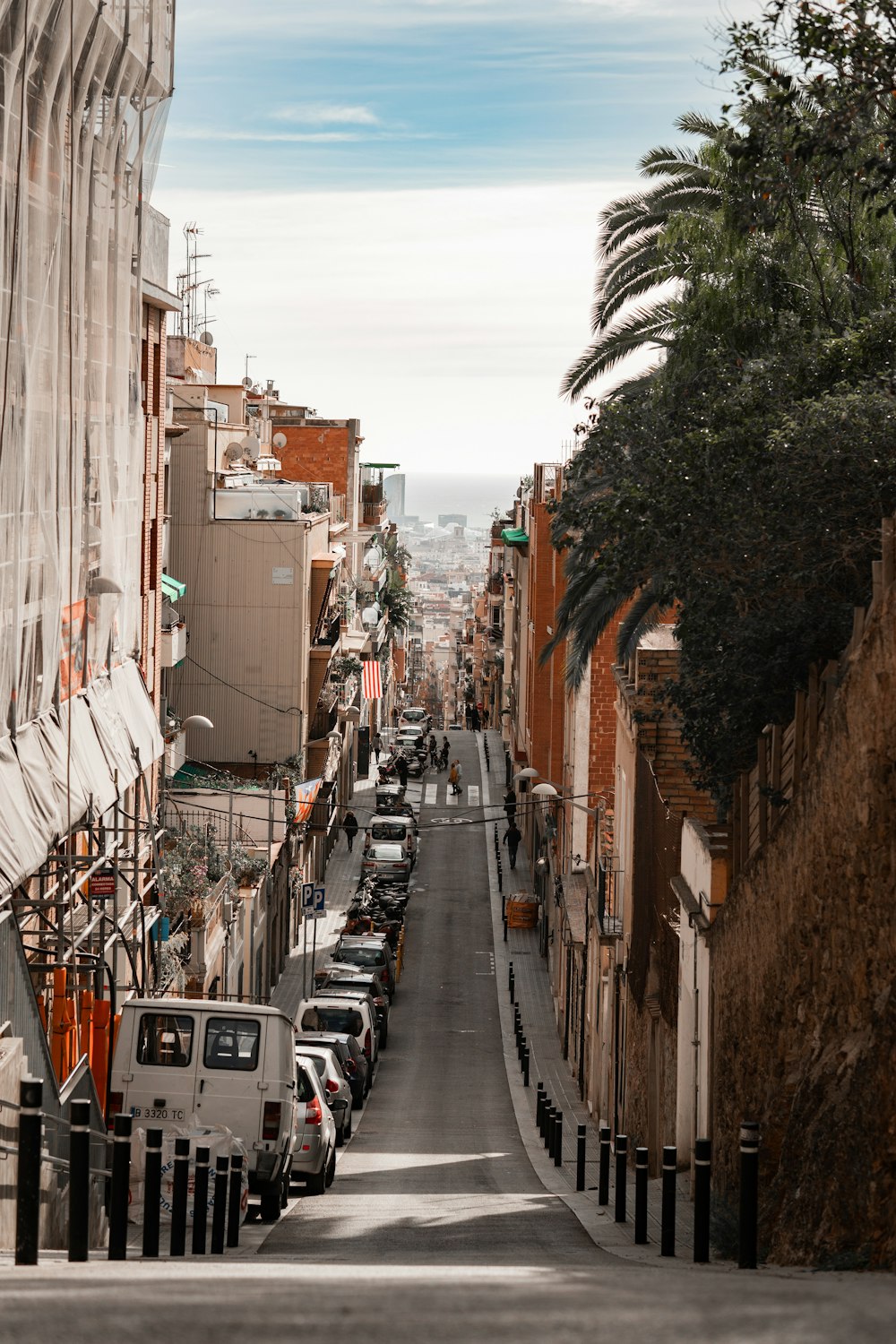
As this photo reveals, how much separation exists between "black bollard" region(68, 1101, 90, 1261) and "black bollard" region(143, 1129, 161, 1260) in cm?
188

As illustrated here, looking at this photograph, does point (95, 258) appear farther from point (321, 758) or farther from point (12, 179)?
point (321, 758)

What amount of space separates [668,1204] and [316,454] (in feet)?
218

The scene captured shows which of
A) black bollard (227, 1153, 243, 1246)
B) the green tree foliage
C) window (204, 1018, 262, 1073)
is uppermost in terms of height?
the green tree foliage

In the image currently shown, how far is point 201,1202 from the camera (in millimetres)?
11641

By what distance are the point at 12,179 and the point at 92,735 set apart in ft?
20.1

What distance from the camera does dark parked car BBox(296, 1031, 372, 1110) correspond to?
81.6 feet

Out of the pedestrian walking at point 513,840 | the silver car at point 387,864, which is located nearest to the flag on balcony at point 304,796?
the silver car at point 387,864

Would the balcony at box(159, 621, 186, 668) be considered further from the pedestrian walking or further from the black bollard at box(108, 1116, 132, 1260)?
the black bollard at box(108, 1116, 132, 1260)

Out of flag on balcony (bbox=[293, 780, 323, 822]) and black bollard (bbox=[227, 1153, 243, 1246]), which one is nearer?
black bollard (bbox=[227, 1153, 243, 1246])

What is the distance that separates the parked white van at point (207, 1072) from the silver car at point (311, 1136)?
5.95 ft

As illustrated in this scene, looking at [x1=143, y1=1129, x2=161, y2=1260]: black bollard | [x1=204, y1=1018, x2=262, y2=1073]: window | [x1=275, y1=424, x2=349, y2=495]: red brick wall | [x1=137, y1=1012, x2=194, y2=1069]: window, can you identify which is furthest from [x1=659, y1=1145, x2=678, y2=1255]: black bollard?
[x1=275, y1=424, x2=349, y2=495]: red brick wall

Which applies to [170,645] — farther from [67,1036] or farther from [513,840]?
[513,840]

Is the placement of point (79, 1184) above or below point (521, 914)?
above

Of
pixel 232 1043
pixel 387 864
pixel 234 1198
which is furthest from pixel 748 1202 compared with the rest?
pixel 387 864
